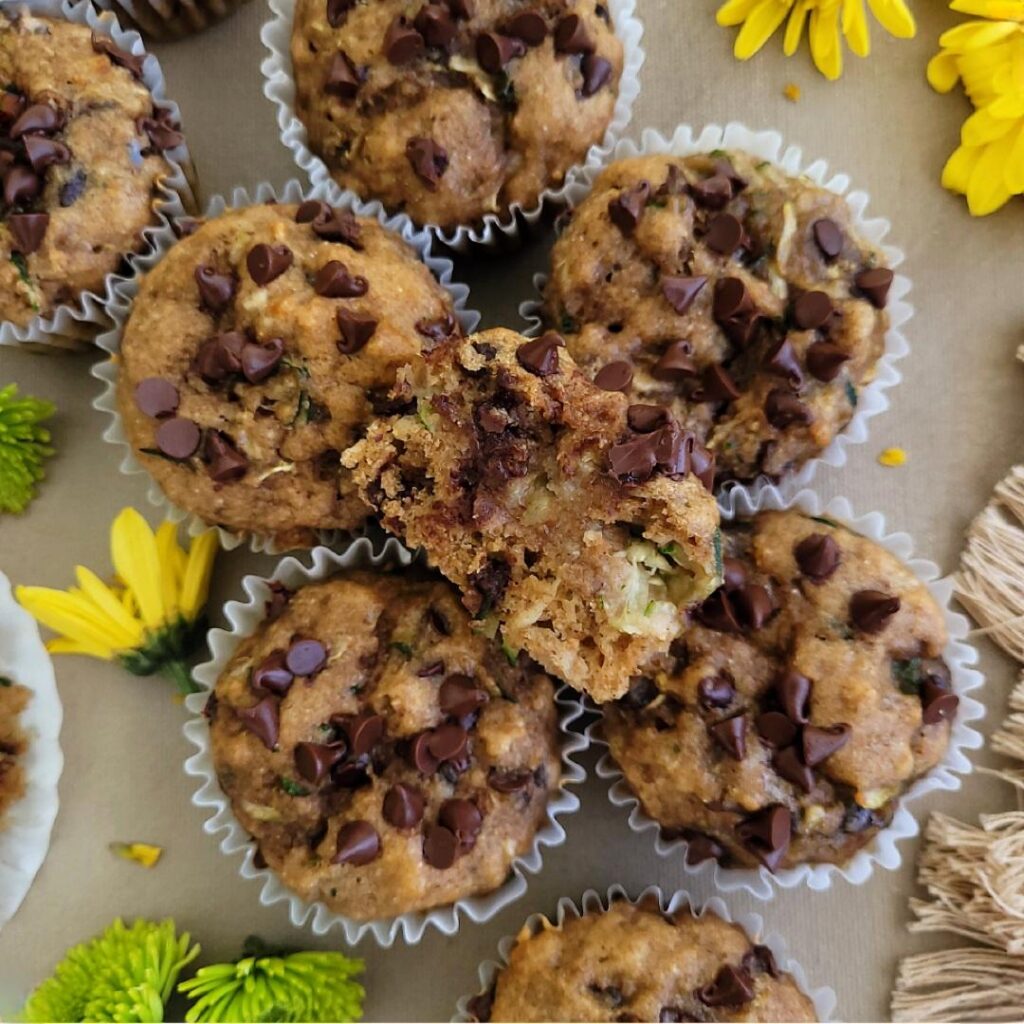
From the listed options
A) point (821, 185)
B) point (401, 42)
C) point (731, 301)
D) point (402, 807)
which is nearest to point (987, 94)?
point (821, 185)

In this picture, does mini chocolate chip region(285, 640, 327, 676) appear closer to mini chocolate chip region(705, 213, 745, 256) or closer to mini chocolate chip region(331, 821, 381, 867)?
mini chocolate chip region(331, 821, 381, 867)

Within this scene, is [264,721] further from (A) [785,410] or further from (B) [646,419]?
(A) [785,410]

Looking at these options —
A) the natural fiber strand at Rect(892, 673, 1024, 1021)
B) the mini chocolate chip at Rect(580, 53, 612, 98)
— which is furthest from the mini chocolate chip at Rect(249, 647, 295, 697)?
the natural fiber strand at Rect(892, 673, 1024, 1021)

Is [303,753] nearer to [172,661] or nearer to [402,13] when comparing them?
[172,661]

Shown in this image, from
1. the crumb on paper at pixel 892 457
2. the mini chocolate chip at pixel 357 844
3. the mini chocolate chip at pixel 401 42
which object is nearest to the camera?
the mini chocolate chip at pixel 357 844

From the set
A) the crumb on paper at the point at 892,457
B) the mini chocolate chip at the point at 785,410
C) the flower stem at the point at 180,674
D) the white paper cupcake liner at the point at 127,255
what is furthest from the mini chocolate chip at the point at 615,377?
the flower stem at the point at 180,674

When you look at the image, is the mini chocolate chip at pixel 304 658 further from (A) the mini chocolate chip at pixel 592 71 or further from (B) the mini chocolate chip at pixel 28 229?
(A) the mini chocolate chip at pixel 592 71
